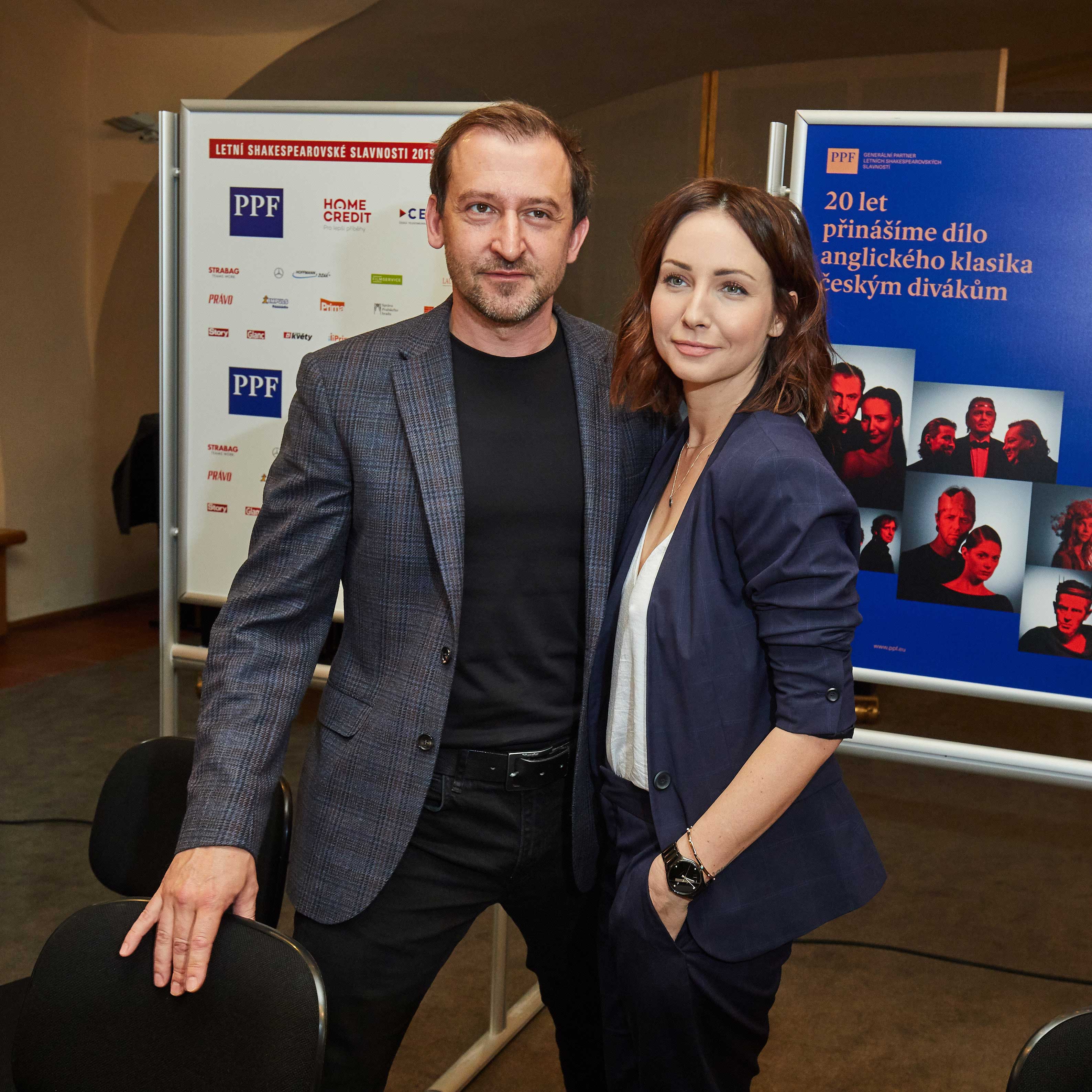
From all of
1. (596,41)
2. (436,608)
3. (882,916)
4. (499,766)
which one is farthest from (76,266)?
(499,766)

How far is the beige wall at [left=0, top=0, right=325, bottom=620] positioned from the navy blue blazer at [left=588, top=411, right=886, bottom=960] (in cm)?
564

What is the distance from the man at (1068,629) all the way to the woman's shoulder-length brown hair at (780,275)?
0.77 meters

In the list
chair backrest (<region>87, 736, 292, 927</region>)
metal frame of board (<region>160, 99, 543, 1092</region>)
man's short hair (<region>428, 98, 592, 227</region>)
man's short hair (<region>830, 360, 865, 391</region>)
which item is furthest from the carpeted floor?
man's short hair (<region>428, 98, 592, 227</region>)

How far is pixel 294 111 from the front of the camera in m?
2.39

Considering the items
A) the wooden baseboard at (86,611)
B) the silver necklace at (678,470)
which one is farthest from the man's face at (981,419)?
the wooden baseboard at (86,611)

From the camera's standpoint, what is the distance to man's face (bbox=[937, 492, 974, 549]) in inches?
81.6

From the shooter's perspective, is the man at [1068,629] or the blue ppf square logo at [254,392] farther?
the blue ppf square logo at [254,392]

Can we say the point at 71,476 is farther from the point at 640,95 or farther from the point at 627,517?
the point at 627,517

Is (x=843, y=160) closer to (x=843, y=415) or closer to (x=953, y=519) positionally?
(x=843, y=415)

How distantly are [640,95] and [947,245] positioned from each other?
5100 mm

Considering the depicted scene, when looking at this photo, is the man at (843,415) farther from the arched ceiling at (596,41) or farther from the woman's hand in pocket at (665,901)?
the arched ceiling at (596,41)

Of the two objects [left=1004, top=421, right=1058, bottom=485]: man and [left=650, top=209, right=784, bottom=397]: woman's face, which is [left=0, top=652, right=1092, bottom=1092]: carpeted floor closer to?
[left=1004, top=421, right=1058, bottom=485]: man

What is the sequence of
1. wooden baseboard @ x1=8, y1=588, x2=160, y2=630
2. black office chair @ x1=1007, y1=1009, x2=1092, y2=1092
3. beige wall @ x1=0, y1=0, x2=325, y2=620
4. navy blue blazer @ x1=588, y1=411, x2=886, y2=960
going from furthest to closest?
wooden baseboard @ x1=8, y1=588, x2=160, y2=630 < beige wall @ x1=0, y1=0, x2=325, y2=620 < navy blue blazer @ x1=588, y1=411, x2=886, y2=960 < black office chair @ x1=1007, y1=1009, x2=1092, y2=1092

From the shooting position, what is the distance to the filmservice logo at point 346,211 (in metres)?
2.40
